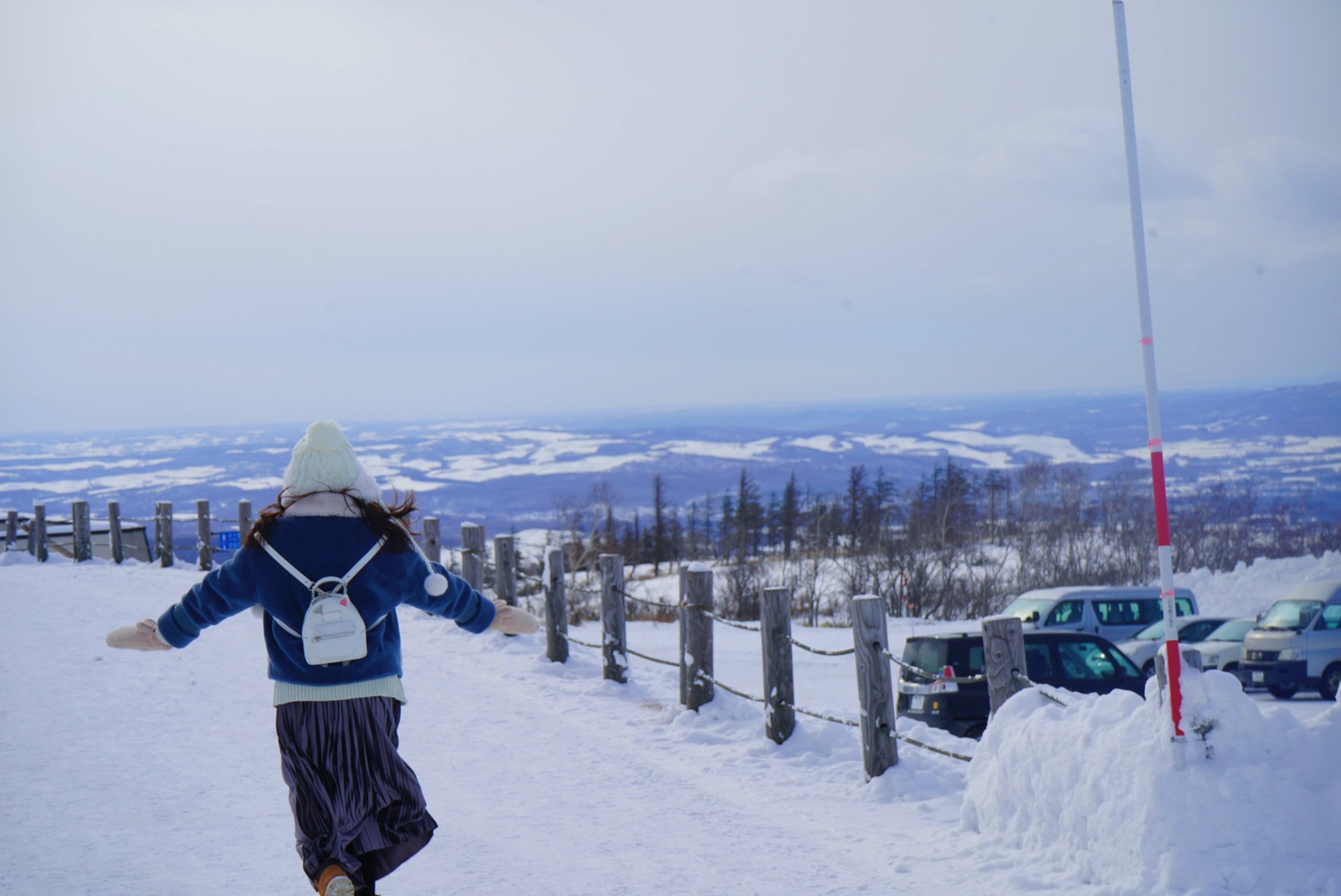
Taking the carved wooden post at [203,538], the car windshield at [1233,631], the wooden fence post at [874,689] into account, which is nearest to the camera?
the wooden fence post at [874,689]

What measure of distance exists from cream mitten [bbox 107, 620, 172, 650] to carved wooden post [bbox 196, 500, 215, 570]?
18.5m

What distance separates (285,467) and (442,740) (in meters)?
4.52

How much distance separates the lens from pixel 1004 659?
589cm

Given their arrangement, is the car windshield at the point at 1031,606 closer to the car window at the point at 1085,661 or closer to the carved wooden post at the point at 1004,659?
the car window at the point at 1085,661

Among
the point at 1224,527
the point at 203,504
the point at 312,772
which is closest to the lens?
the point at 312,772

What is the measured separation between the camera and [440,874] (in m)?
4.93

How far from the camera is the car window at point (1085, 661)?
458 inches

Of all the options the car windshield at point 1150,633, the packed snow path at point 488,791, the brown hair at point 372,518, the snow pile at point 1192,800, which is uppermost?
the brown hair at point 372,518

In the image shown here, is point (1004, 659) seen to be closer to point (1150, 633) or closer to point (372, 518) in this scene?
point (372, 518)

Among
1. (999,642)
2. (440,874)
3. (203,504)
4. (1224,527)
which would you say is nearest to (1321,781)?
(999,642)

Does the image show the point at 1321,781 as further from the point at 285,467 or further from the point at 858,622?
the point at 285,467

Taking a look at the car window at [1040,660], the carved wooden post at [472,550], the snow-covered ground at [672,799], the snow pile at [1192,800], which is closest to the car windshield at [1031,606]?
the car window at [1040,660]

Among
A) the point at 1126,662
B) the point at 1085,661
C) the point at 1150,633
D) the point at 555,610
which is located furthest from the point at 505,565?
the point at 1150,633

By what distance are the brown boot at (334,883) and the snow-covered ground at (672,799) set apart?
3.94 feet
